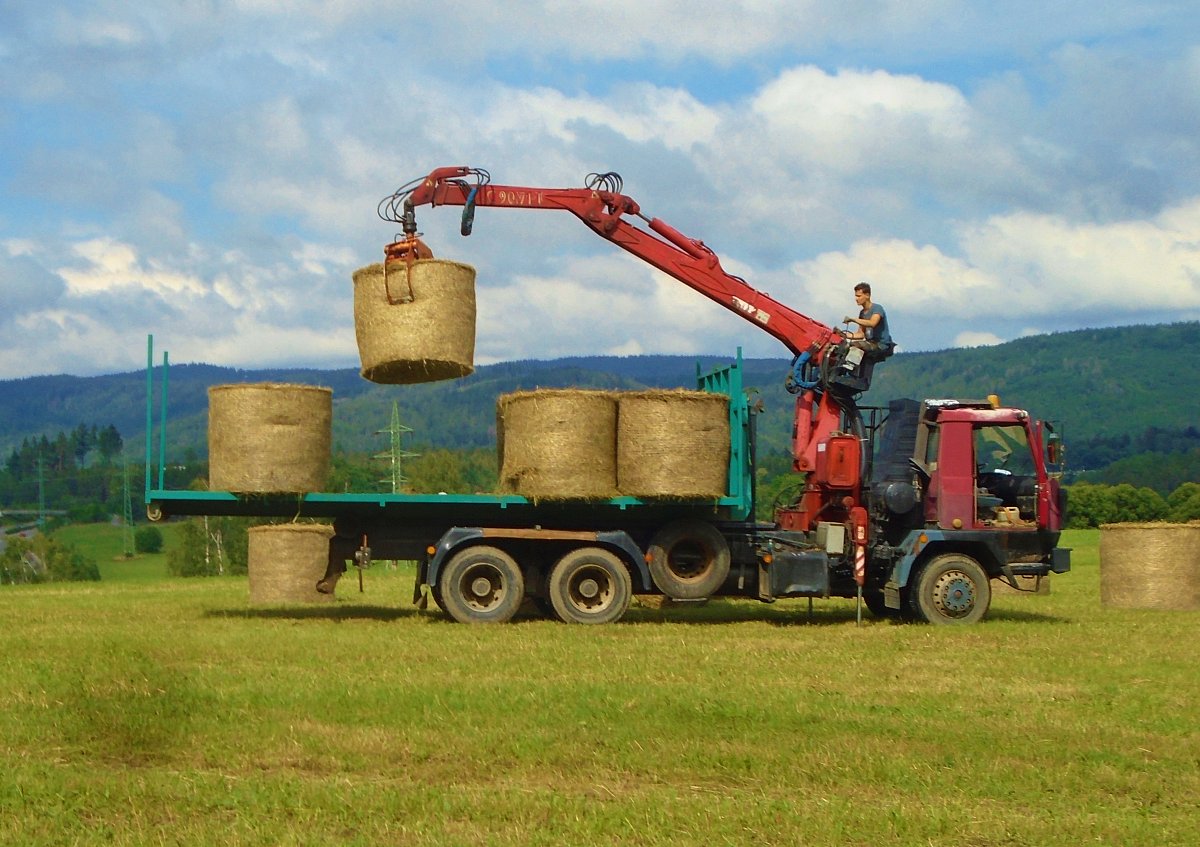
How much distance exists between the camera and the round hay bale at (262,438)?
52.2 ft

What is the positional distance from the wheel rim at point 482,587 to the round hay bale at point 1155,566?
872cm

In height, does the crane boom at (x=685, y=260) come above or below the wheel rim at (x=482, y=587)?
above

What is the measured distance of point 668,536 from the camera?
17000mm

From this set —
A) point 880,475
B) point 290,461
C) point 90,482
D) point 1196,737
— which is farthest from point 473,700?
point 90,482

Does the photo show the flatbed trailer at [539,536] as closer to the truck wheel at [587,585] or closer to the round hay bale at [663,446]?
the truck wheel at [587,585]

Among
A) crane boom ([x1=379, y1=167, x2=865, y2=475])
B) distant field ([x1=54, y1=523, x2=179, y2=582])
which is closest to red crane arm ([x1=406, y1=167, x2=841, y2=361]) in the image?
crane boom ([x1=379, y1=167, x2=865, y2=475])

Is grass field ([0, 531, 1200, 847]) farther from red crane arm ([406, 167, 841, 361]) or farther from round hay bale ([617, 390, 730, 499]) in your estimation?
red crane arm ([406, 167, 841, 361])

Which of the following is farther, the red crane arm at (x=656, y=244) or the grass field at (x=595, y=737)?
the red crane arm at (x=656, y=244)

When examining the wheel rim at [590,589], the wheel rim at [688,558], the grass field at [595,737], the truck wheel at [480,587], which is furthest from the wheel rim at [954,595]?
the truck wheel at [480,587]

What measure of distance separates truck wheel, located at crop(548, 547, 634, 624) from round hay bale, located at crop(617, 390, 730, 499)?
3.17 ft

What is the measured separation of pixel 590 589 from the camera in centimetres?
1688

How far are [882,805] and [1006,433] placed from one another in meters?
10.7

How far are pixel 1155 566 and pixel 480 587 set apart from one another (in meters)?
9.56

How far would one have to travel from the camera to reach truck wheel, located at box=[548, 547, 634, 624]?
54.6ft
